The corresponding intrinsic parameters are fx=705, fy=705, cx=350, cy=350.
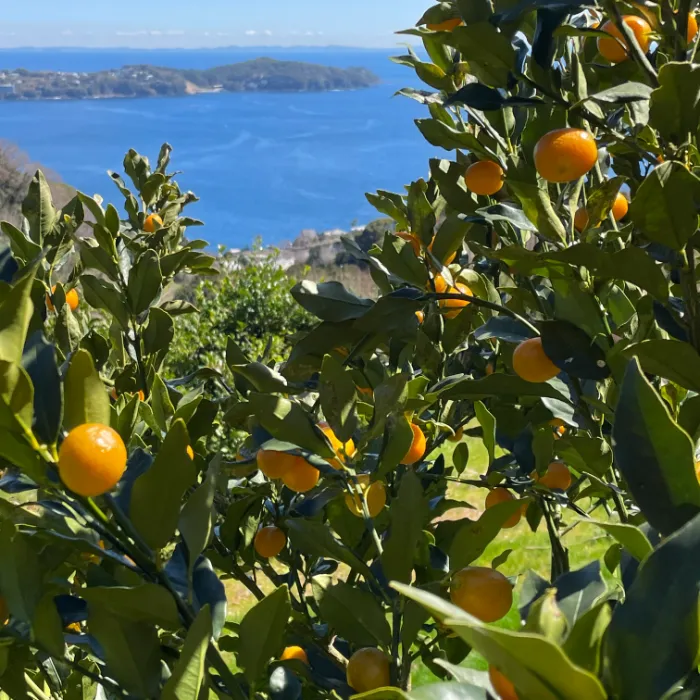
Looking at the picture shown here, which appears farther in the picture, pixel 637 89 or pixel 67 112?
pixel 67 112

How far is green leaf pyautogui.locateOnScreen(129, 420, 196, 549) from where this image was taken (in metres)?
0.45

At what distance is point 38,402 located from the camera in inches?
17.0

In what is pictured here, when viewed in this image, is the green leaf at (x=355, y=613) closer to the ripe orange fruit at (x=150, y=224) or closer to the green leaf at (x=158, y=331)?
the green leaf at (x=158, y=331)

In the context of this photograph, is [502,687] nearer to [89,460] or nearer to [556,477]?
[89,460]

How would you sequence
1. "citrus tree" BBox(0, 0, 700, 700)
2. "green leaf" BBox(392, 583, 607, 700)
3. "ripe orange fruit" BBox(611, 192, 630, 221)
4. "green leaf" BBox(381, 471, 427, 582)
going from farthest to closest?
1. "ripe orange fruit" BBox(611, 192, 630, 221)
2. "green leaf" BBox(381, 471, 427, 582)
3. "citrus tree" BBox(0, 0, 700, 700)
4. "green leaf" BBox(392, 583, 607, 700)

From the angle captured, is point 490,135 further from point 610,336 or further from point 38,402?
point 38,402

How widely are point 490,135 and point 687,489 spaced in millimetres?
536

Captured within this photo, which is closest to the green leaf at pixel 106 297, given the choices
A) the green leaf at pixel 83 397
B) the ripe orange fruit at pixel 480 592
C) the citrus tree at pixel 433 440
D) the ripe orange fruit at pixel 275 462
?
the citrus tree at pixel 433 440

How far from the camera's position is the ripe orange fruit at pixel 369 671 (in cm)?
56

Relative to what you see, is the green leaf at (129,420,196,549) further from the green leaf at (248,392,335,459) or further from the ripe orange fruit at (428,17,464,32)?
the ripe orange fruit at (428,17,464,32)

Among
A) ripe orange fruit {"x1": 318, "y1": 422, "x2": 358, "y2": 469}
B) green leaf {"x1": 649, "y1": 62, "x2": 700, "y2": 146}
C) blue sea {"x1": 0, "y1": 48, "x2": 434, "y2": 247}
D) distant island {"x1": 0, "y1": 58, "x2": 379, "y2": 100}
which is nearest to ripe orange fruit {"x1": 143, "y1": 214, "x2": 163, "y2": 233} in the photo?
ripe orange fruit {"x1": 318, "y1": 422, "x2": 358, "y2": 469}

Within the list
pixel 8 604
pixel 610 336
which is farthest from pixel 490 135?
pixel 8 604

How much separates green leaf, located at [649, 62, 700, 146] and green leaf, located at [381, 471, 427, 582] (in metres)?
0.33

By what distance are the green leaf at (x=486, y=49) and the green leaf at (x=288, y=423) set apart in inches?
Result: 13.1
